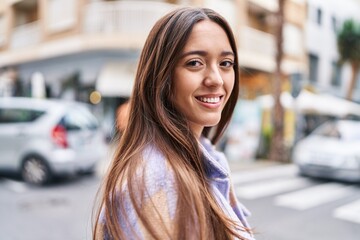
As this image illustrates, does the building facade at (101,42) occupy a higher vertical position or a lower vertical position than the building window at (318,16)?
lower

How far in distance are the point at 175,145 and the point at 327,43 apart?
1860 cm

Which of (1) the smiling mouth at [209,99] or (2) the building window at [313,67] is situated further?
(2) the building window at [313,67]

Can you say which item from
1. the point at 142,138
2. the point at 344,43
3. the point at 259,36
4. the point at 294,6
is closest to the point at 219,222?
the point at 142,138

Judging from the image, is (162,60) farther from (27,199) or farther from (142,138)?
(27,199)

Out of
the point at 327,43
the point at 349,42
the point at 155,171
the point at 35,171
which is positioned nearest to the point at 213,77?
the point at 155,171

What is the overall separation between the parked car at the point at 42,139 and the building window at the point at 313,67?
1527cm

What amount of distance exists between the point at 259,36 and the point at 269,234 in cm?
1249

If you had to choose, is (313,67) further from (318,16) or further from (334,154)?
(334,154)

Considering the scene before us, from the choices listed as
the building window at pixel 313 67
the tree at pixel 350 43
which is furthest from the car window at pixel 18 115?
the building window at pixel 313 67

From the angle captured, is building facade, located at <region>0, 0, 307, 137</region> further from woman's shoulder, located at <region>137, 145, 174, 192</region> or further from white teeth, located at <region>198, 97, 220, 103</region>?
woman's shoulder, located at <region>137, 145, 174, 192</region>

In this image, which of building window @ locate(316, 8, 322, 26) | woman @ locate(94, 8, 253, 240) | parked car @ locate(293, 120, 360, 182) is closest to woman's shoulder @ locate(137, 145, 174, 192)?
woman @ locate(94, 8, 253, 240)

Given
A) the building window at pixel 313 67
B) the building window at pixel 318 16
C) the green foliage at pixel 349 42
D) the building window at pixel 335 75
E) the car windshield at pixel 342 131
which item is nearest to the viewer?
the car windshield at pixel 342 131

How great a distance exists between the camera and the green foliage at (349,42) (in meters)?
15.1

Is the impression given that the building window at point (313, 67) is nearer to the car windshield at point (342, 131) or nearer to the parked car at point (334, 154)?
the car windshield at point (342, 131)
